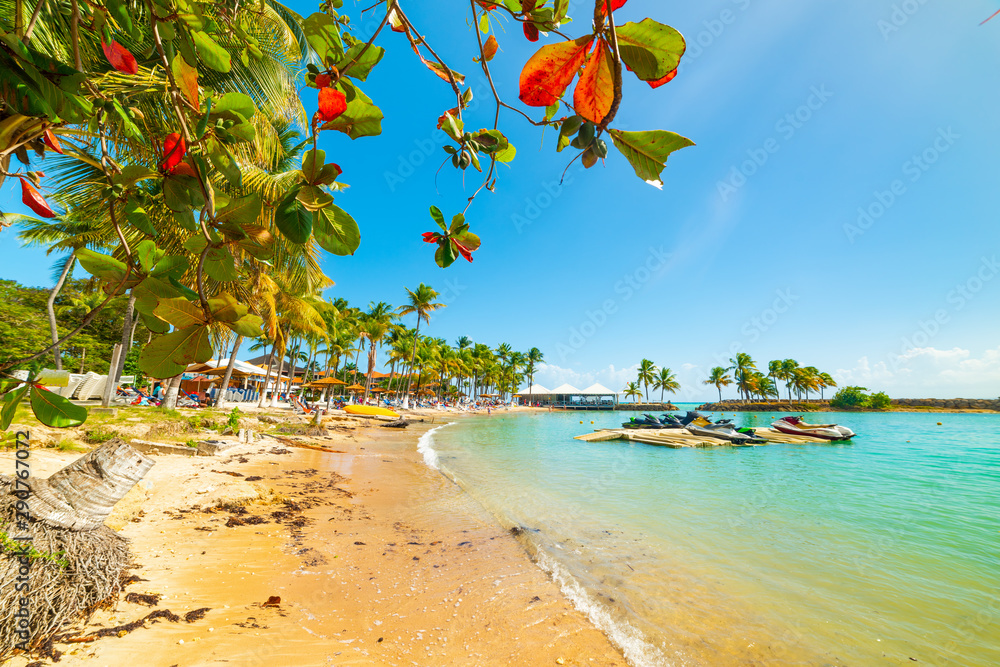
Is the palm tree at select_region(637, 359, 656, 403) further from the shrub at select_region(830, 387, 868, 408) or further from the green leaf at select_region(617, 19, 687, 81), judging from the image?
the green leaf at select_region(617, 19, 687, 81)

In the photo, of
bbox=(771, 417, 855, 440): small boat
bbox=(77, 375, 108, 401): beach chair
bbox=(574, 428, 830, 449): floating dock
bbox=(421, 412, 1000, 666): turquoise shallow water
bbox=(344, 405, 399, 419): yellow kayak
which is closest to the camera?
bbox=(421, 412, 1000, 666): turquoise shallow water

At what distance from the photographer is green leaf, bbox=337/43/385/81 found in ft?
3.00

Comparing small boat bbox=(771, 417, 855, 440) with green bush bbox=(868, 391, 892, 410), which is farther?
green bush bbox=(868, 391, 892, 410)

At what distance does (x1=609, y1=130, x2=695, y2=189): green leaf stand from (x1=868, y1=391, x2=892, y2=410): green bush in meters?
89.7

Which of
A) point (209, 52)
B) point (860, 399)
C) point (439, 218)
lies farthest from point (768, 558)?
point (860, 399)

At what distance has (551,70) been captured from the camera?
620 millimetres

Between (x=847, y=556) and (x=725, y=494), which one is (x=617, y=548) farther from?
(x=725, y=494)

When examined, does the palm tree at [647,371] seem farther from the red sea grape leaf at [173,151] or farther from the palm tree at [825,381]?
the red sea grape leaf at [173,151]

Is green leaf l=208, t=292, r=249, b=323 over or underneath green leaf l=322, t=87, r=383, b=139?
underneath

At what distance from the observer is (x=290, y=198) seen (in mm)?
665

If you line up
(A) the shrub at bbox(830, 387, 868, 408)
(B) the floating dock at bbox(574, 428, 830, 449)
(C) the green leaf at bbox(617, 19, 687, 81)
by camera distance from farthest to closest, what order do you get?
(A) the shrub at bbox(830, 387, 868, 408), (B) the floating dock at bbox(574, 428, 830, 449), (C) the green leaf at bbox(617, 19, 687, 81)

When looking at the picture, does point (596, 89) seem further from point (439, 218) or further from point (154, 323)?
point (154, 323)

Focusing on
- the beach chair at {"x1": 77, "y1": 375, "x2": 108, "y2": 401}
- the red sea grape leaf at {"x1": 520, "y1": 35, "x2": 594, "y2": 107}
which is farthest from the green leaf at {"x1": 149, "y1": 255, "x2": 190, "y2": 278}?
the beach chair at {"x1": 77, "y1": 375, "x2": 108, "y2": 401}

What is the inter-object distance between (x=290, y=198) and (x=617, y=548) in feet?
18.9
